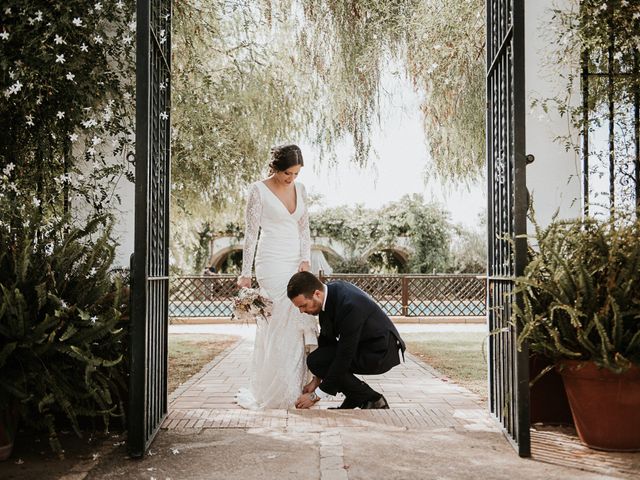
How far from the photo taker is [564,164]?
14.9ft

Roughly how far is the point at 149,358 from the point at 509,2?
286 cm

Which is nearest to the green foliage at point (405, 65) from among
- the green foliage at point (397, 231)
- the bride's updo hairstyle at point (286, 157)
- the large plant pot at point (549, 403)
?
the bride's updo hairstyle at point (286, 157)

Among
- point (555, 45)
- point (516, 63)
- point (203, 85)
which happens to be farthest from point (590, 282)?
point (203, 85)

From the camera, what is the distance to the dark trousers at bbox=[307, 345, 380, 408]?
187 inches

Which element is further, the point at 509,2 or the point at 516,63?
the point at 509,2

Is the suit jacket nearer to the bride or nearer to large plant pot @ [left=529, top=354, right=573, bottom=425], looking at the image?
the bride

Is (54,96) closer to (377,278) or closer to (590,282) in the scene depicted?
(590,282)

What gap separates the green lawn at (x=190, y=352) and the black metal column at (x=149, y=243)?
1785 millimetres

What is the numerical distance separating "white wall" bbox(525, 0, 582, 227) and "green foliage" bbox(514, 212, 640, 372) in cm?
81

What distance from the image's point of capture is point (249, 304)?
4.94 meters

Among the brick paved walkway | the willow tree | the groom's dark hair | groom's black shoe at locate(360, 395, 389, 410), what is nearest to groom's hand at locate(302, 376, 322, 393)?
the brick paved walkway

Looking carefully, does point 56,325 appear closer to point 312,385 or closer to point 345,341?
point 345,341

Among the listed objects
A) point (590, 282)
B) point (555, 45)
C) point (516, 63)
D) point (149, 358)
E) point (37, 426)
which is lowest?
point (37, 426)

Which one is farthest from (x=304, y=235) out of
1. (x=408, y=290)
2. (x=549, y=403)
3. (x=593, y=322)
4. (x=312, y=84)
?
(x=408, y=290)
